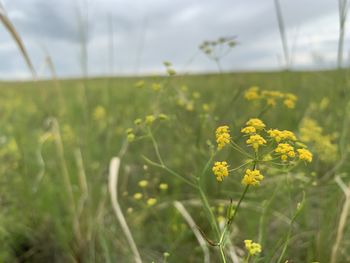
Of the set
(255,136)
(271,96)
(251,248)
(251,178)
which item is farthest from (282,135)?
(271,96)

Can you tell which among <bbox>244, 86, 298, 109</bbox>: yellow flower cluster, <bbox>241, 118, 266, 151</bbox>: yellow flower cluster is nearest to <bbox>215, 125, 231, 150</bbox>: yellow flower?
<bbox>241, 118, 266, 151</bbox>: yellow flower cluster

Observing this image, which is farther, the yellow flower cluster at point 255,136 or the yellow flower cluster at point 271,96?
the yellow flower cluster at point 271,96

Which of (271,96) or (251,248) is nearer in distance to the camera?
(251,248)

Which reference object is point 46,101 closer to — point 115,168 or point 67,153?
point 115,168

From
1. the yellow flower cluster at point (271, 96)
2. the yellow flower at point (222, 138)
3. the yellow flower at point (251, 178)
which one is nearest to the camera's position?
the yellow flower at point (251, 178)

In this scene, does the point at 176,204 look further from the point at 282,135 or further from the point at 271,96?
the point at 282,135

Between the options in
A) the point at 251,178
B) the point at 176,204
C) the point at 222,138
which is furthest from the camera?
the point at 176,204

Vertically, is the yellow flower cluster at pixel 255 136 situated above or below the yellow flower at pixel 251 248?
above

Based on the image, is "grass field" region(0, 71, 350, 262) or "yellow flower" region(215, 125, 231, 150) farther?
"grass field" region(0, 71, 350, 262)

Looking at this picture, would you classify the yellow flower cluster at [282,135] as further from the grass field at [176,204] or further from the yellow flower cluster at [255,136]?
the grass field at [176,204]

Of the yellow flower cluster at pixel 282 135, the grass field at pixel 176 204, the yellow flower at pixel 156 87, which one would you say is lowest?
the grass field at pixel 176 204

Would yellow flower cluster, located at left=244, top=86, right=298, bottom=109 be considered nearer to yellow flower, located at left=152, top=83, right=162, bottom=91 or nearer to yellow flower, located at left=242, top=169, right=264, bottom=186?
yellow flower, located at left=152, top=83, right=162, bottom=91

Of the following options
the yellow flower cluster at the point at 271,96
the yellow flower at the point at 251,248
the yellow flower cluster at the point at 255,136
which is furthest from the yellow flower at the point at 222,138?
the yellow flower cluster at the point at 271,96

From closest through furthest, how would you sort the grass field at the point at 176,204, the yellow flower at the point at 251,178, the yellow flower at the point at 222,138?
the yellow flower at the point at 251,178 < the yellow flower at the point at 222,138 < the grass field at the point at 176,204
